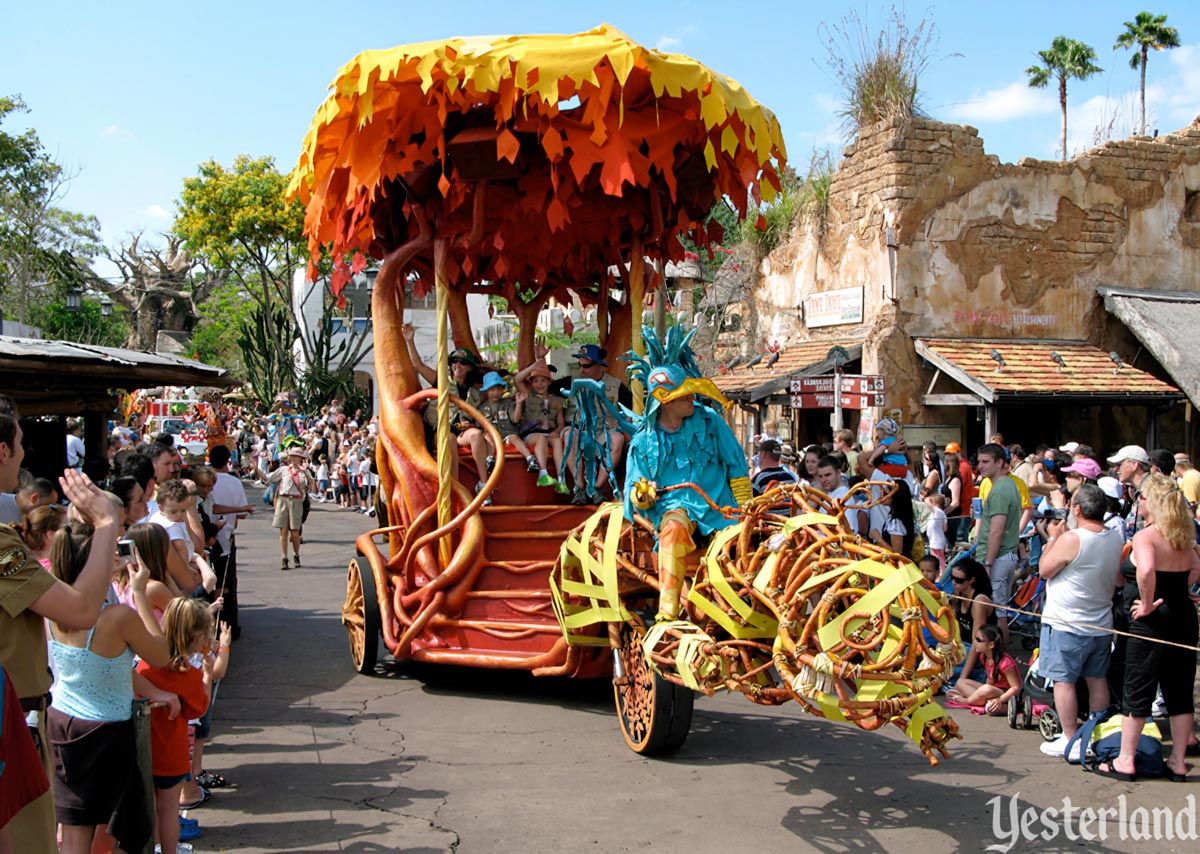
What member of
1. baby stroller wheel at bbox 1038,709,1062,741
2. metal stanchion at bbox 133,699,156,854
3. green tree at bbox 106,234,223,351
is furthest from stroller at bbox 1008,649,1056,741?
green tree at bbox 106,234,223,351

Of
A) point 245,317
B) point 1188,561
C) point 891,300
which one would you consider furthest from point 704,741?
point 245,317

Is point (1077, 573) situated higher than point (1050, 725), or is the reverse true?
point (1077, 573)

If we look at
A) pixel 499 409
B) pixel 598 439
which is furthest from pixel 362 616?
pixel 598 439

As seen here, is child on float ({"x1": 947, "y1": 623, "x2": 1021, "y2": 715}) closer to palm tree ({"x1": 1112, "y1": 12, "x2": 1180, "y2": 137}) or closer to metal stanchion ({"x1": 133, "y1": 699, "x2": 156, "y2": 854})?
metal stanchion ({"x1": 133, "y1": 699, "x2": 156, "y2": 854})

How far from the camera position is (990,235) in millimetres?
17719

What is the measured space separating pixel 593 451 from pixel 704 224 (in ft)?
7.08

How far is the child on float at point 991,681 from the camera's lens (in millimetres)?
7547

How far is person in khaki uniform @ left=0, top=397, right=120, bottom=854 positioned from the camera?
3.40m

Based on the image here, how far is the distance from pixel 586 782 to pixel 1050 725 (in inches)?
118

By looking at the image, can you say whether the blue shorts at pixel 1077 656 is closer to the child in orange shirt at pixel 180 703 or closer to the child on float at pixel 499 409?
the child on float at pixel 499 409

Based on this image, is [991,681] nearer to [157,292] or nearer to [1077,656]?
[1077,656]

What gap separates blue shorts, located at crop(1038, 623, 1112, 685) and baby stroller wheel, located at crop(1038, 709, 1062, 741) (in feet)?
1.05

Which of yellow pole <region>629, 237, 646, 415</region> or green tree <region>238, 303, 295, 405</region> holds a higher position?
green tree <region>238, 303, 295, 405</region>

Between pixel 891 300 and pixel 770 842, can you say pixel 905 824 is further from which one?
pixel 891 300
